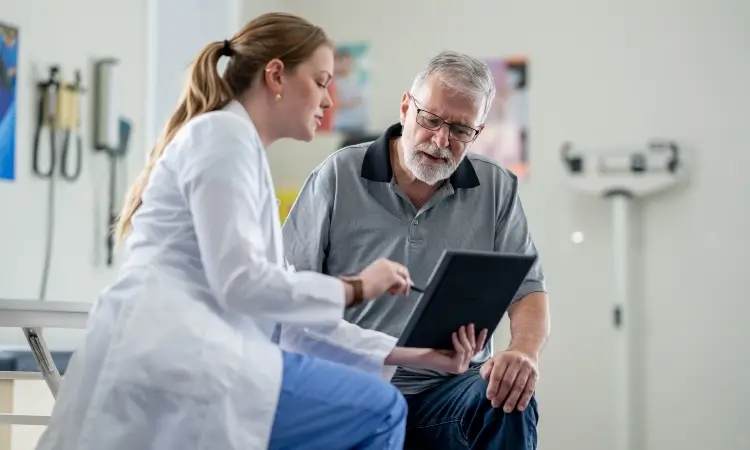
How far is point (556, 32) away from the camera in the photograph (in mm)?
4527

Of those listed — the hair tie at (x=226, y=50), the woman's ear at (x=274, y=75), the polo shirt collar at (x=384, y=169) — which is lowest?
the polo shirt collar at (x=384, y=169)

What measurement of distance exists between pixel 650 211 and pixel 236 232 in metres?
3.21

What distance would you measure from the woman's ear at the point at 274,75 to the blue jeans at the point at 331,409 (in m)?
0.44

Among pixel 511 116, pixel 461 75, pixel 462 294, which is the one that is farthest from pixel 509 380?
pixel 511 116

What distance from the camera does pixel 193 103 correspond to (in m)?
1.71

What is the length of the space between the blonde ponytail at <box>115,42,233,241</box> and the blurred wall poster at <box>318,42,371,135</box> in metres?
3.03

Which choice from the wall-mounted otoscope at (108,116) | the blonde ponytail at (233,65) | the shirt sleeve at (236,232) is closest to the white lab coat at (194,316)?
the shirt sleeve at (236,232)

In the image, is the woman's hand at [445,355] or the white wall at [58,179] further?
the white wall at [58,179]

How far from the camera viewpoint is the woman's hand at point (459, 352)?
74.4 inches

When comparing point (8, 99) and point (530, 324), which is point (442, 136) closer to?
point (530, 324)

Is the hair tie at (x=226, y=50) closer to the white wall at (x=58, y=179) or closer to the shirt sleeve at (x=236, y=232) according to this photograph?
the shirt sleeve at (x=236, y=232)

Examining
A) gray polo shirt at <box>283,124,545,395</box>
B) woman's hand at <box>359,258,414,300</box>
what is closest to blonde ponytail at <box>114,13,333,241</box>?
woman's hand at <box>359,258,414,300</box>

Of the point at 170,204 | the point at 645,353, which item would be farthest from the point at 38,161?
the point at 645,353

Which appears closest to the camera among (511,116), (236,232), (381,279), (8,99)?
(236,232)
